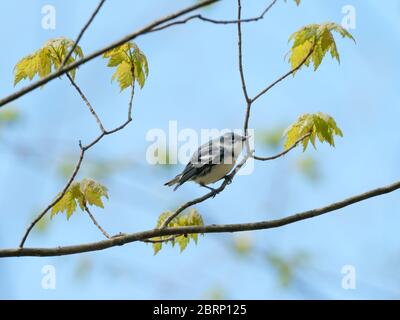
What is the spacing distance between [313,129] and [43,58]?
1.41 meters

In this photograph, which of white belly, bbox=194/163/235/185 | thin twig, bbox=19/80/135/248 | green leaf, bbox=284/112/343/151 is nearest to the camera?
thin twig, bbox=19/80/135/248

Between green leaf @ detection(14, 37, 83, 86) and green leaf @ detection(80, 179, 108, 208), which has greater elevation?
green leaf @ detection(14, 37, 83, 86)

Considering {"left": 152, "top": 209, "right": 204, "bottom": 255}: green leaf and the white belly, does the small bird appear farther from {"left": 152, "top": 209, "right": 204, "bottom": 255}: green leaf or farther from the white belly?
{"left": 152, "top": 209, "right": 204, "bottom": 255}: green leaf

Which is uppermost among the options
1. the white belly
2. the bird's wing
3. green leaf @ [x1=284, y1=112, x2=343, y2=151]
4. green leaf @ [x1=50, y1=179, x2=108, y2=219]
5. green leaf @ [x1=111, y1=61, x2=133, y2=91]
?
green leaf @ [x1=111, y1=61, x2=133, y2=91]

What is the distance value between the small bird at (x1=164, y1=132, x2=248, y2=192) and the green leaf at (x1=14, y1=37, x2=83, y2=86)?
1.51m

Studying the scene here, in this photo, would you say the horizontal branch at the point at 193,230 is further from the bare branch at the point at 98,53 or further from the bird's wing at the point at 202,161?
the bird's wing at the point at 202,161

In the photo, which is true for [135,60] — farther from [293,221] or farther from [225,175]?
[225,175]

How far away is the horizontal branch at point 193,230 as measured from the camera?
10.5 feet

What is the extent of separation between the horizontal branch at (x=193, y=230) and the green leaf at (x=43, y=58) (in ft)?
2.91

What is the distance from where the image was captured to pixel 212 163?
487 centimetres

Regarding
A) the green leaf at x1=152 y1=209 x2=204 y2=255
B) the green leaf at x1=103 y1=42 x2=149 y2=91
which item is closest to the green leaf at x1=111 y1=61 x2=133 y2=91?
the green leaf at x1=103 y1=42 x2=149 y2=91

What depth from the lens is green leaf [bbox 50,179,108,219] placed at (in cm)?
363

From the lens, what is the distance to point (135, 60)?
364cm

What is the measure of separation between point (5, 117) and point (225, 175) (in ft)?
6.74
